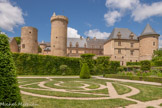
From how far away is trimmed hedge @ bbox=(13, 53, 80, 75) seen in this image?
19.1 m

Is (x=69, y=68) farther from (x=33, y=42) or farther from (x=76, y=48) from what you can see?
(x=76, y=48)

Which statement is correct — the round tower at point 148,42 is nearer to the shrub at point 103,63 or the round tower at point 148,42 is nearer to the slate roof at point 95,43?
A: the slate roof at point 95,43

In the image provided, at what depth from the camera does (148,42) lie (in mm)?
36344

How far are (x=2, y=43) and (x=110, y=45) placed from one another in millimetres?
39663

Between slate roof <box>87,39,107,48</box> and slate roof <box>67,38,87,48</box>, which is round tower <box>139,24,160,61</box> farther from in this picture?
slate roof <box>67,38,87,48</box>

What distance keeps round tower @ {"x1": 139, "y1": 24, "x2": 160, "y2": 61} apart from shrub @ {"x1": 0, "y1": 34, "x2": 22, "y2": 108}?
40.7 meters

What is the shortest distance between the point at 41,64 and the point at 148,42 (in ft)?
111

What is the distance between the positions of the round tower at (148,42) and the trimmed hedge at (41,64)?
26085mm

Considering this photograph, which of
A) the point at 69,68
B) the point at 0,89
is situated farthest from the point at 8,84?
the point at 69,68

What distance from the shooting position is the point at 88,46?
159ft

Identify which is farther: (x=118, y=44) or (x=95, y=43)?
(x=95, y=43)

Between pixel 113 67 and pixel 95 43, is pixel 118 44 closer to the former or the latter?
pixel 95 43

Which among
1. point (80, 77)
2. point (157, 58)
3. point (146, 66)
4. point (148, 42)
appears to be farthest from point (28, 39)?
point (148, 42)

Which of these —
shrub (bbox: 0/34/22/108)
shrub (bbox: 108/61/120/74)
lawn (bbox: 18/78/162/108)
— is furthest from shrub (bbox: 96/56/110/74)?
shrub (bbox: 0/34/22/108)
